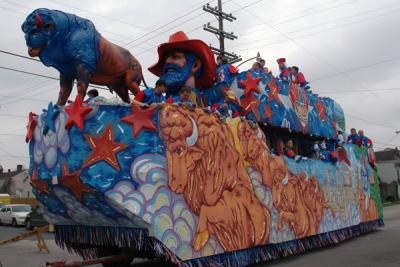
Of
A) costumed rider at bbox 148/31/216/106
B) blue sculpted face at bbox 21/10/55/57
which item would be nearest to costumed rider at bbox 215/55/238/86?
costumed rider at bbox 148/31/216/106

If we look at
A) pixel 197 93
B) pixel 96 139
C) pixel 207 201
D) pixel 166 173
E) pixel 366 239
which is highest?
pixel 197 93

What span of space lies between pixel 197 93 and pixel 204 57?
2.39ft

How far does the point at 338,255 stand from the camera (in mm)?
10336

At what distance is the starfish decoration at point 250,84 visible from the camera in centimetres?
1012

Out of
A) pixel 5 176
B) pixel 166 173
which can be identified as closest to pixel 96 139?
pixel 166 173

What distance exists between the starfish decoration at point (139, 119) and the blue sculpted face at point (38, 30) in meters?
1.75

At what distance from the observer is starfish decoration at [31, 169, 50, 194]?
7.32 meters

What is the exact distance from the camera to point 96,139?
6785 mm

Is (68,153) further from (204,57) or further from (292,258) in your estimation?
(292,258)

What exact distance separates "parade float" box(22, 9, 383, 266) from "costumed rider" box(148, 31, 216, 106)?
0.07ft

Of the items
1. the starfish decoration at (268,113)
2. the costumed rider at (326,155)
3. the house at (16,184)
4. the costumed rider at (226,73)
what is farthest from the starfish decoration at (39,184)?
the house at (16,184)

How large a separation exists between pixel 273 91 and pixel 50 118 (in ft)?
18.4

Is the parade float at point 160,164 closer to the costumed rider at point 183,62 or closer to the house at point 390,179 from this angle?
the costumed rider at point 183,62

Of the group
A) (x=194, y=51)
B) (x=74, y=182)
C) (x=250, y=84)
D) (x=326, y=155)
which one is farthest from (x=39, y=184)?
(x=326, y=155)
